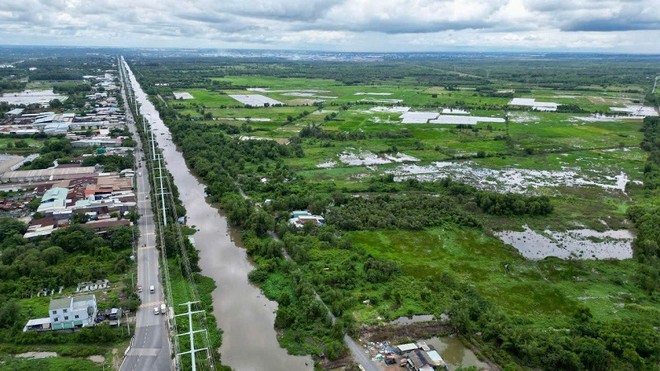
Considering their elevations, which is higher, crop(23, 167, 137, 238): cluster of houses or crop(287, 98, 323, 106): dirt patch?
crop(287, 98, 323, 106): dirt patch

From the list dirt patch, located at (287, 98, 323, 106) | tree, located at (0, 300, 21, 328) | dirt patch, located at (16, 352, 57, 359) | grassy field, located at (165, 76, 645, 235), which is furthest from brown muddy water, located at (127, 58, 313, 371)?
dirt patch, located at (287, 98, 323, 106)

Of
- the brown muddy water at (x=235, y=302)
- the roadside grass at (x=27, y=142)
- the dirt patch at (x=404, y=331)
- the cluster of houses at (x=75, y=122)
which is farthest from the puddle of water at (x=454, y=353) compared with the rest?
the roadside grass at (x=27, y=142)

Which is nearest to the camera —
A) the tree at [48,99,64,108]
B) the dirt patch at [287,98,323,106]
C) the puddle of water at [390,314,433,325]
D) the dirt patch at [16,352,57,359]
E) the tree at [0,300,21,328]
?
the dirt patch at [16,352,57,359]

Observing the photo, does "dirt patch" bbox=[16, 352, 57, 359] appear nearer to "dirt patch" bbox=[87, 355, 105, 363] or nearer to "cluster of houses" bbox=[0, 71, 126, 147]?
"dirt patch" bbox=[87, 355, 105, 363]

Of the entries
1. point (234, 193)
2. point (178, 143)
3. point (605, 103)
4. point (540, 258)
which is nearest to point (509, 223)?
point (540, 258)

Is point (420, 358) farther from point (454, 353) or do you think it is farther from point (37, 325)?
point (37, 325)

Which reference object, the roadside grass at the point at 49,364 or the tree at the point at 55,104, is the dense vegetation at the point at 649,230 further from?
the tree at the point at 55,104
